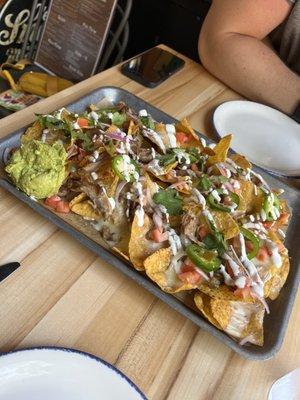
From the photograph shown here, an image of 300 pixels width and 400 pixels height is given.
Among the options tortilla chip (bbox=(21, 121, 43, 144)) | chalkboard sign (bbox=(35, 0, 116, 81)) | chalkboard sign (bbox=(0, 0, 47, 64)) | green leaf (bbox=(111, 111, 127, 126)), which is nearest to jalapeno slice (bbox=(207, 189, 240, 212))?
green leaf (bbox=(111, 111, 127, 126))

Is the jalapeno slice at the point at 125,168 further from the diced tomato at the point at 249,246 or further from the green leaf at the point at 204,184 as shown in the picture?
the diced tomato at the point at 249,246

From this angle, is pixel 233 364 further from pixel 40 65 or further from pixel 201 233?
pixel 40 65

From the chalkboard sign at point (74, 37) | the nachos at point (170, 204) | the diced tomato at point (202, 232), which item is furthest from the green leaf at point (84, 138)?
the chalkboard sign at point (74, 37)

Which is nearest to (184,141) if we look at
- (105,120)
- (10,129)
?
(105,120)

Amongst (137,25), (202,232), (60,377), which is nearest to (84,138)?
(202,232)

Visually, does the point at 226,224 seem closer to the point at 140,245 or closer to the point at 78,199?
the point at 140,245

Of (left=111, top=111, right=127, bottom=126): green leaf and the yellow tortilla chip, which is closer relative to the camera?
the yellow tortilla chip

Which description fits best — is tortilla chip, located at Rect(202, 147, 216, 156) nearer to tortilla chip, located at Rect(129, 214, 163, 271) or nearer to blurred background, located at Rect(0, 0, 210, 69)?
tortilla chip, located at Rect(129, 214, 163, 271)
